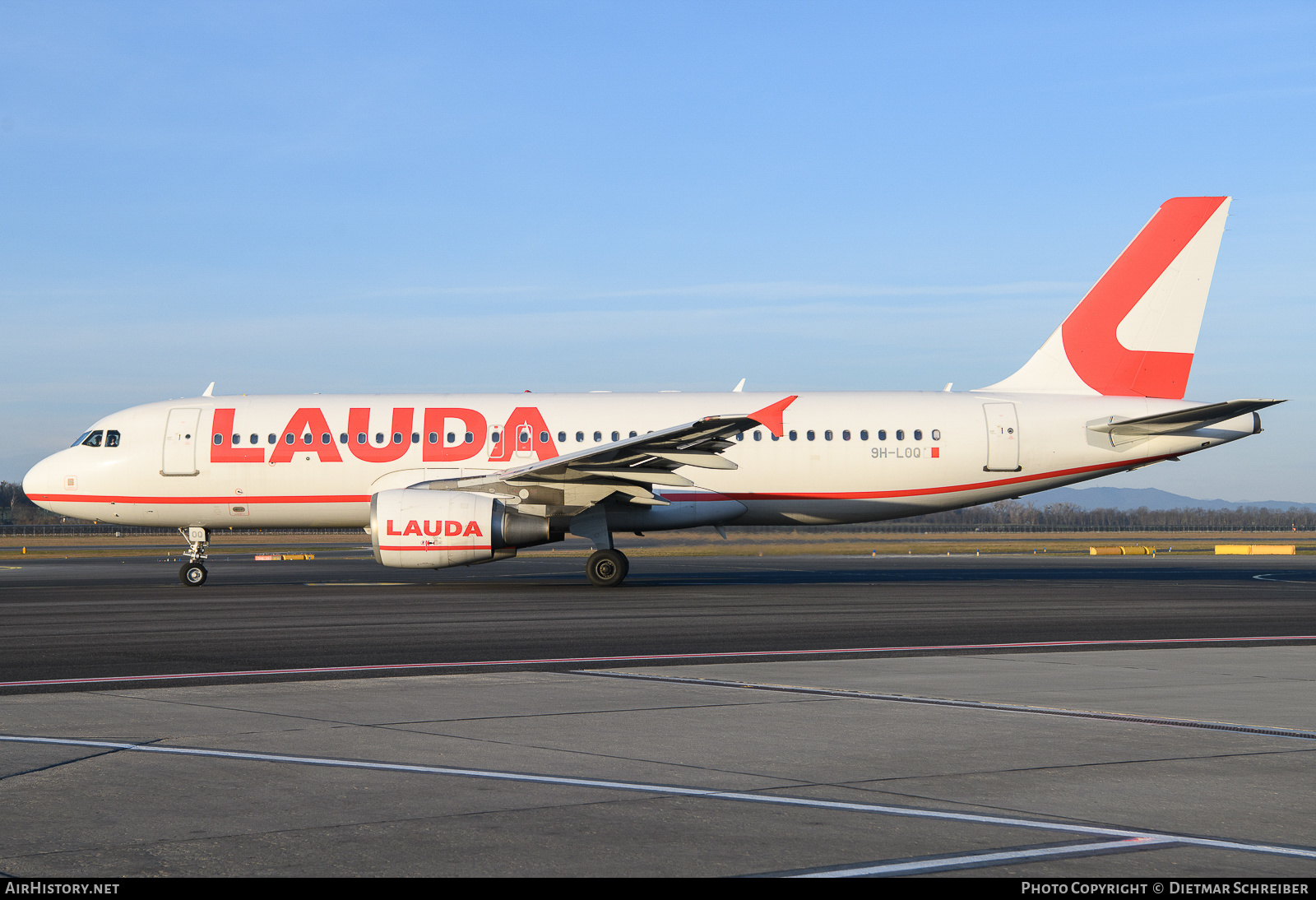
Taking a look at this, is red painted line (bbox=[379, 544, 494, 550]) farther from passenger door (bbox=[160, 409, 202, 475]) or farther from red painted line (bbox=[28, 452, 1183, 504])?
passenger door (bbox=[160, 409, 202, 475])

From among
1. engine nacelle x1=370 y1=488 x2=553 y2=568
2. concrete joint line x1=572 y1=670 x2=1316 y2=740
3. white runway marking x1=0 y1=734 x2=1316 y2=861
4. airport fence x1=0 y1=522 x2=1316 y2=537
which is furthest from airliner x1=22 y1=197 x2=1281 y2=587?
airport fence x1=0 y1=522 x2=1316 y2=537

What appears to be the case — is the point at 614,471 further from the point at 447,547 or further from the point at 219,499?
the point at 219,499

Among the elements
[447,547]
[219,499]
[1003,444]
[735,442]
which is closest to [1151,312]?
[1003,444]

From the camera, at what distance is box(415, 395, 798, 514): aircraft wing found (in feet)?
70.7

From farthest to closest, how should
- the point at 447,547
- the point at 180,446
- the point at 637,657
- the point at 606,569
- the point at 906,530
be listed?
the point at 906,530
the point at 180,446
the point at 606,569
the point at 447,547
the point at 637,657

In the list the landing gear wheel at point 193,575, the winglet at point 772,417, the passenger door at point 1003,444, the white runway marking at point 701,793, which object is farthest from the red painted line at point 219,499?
the white runway marking at point 701,793

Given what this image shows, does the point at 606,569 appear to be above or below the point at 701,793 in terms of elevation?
above

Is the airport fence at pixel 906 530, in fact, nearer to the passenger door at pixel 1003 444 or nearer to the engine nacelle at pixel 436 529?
the passenger door at pixel 1003 444

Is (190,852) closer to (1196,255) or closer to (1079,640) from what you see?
(1079,640)

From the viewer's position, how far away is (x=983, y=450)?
81.2ft

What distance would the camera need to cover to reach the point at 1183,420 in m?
23.8

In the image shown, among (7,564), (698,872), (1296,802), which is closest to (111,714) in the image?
(698,872)

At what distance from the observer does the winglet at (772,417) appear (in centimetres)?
2473

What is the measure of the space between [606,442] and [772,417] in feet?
11.9
